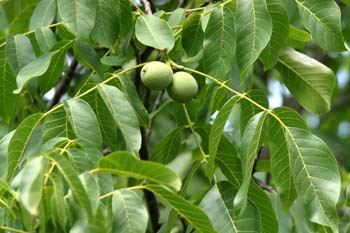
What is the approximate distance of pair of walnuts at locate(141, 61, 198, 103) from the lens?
1.97 m

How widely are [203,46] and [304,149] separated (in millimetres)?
380

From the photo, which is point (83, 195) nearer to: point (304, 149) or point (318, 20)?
point (304, 149)

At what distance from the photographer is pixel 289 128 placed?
6.26 ft

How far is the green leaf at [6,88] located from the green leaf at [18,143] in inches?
15.7

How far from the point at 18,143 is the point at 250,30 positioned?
0.61m

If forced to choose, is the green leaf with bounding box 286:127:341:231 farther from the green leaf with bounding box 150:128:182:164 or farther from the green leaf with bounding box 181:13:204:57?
the green leaf with bounding box 150:128:182:164

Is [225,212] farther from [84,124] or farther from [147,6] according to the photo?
[147,6]

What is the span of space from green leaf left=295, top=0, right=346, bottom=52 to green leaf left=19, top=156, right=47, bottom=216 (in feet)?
2.89

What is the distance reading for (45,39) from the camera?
2.31m

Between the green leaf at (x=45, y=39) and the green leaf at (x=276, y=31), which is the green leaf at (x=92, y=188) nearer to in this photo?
the green leaf at (x=276, y=31)

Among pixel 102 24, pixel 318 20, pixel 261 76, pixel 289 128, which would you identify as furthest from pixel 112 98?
pixel 261 76

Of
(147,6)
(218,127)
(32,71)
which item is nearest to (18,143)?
(32,71)

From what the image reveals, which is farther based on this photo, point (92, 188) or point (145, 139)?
point (145, 139)

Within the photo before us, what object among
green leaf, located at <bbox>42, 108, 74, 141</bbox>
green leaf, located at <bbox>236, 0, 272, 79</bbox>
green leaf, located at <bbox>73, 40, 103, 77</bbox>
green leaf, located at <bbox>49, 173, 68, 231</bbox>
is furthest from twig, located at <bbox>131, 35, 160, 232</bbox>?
green leaf, located at <bbox>49, 173, 68, 231</bbox>
